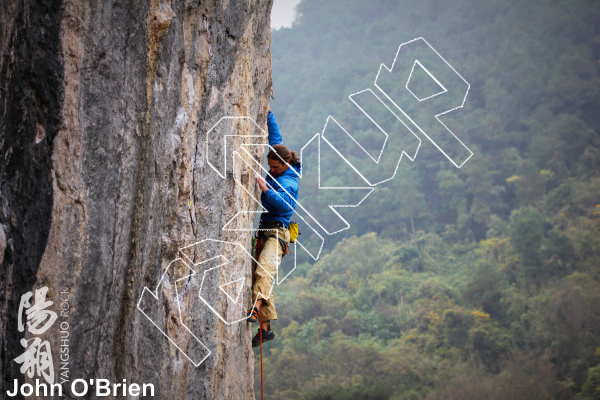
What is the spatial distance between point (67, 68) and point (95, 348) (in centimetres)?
126

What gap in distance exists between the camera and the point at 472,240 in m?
34.7

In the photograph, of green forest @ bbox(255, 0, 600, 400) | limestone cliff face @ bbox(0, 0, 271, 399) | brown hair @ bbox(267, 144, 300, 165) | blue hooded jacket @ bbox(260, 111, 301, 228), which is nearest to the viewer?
limestone cliff face @ bbox(0, 0, 271, 399)

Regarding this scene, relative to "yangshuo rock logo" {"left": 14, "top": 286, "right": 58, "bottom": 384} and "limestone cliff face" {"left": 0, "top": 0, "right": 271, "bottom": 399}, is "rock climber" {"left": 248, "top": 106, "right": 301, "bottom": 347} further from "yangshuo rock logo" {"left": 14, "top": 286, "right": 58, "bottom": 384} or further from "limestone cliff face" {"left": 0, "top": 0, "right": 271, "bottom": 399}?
"yangshuo rock logo" {"left": 14, "top": 286, "right": 58, "bottom": 384}

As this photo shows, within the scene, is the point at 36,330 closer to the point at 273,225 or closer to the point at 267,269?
the point at 267,269

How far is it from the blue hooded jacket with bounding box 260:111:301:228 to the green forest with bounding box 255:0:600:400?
14491 mm

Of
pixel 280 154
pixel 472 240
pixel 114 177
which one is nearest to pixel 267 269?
pixel 280 154

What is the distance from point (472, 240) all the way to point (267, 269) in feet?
108

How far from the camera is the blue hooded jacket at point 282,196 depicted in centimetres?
384

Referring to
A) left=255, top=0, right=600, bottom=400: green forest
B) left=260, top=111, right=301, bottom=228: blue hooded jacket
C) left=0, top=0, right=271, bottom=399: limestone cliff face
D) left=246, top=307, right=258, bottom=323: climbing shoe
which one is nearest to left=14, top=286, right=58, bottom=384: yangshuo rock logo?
left=0, top=0, right=271, bottom=399: limestone cliff face

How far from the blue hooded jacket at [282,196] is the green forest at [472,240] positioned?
14491 millimetres

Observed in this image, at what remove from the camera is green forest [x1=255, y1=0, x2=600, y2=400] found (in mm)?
18969

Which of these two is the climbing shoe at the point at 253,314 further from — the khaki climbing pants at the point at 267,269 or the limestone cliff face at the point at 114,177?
the limestone cliff face at the point at 114,177

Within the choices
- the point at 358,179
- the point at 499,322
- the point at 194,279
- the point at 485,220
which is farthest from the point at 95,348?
the point at 358,179

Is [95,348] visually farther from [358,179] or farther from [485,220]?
[358,179]
